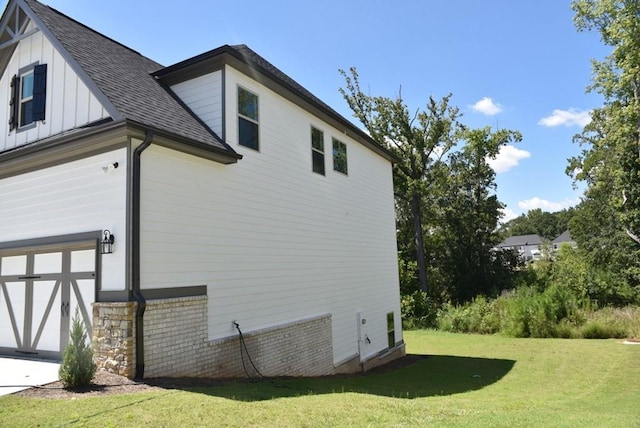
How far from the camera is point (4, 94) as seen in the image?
1041 cm

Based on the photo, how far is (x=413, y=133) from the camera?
33031 mm

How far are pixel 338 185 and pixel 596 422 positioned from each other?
32.6 ft

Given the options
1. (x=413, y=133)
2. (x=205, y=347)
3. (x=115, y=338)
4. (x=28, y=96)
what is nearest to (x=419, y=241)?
(x=413, y=133)

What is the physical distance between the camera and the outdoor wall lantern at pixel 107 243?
7.37m

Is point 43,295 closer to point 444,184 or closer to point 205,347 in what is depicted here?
point 205,347

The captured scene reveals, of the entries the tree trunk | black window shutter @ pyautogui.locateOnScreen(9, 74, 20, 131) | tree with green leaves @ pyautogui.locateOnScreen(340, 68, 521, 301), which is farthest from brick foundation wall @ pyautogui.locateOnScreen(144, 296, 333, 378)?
tree with green leaves @ pyautogui.locateOnScreen(340, 68, 521, 301)

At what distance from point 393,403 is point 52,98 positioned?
9.03m

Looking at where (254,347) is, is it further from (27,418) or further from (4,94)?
(4,94)

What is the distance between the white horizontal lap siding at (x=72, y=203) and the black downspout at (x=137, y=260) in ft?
0.62

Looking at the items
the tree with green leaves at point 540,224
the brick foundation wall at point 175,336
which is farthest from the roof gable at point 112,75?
the tree with green leaves at point 540,224

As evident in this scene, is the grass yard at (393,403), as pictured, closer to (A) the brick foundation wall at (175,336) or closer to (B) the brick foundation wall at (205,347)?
(B) the brick foundation wall at (205,347)

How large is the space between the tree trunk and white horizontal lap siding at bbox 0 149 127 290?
88.8 feet

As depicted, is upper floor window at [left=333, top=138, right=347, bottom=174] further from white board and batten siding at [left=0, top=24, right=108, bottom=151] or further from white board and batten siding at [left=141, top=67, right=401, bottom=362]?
white board and batten siding at [left=0, top=24, right=108, bottom=151]

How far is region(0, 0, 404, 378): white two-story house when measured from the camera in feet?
24.3
